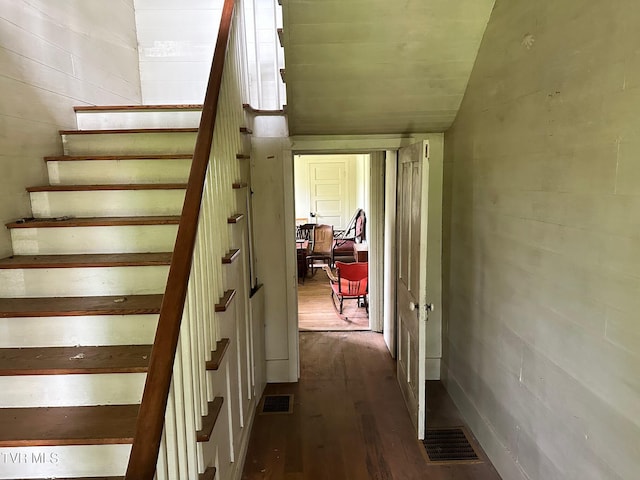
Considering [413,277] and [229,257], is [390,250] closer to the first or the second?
[413,277]

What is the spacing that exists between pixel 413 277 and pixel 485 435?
1017 millimetres

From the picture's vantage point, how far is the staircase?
1433 mm

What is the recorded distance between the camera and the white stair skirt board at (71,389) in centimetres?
155

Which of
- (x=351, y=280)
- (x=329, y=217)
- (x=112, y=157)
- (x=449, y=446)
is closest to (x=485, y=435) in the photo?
(x=449, y=446)

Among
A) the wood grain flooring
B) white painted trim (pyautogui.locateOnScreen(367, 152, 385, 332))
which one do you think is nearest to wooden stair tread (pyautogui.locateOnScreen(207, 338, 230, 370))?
white painted trim (pyautogui.locateOnScreen(367, 152, 385, 332))

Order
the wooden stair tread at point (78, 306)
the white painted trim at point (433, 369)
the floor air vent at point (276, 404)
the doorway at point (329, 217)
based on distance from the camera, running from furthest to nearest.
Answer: the doorway at point (329, 217) → the white painted trim at point (433, 369) → the floor air vent at point (276, 404) → the wooden stair tread at point (78, 306)

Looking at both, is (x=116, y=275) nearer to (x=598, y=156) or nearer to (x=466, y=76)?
(x=598, y=156)

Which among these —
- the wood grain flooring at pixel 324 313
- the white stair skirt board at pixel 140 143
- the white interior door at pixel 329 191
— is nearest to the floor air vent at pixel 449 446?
the wood grain flooring at pixel 324 313

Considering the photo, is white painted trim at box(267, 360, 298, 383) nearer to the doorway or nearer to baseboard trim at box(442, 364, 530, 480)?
baseboard trim at box(442, 364, 530, 480)

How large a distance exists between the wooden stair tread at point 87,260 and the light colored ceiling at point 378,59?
1.26m

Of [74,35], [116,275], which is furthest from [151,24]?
[116,275]

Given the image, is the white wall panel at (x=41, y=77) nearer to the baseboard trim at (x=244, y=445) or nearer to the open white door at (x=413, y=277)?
the baseboard trim at (x=244, y=445)

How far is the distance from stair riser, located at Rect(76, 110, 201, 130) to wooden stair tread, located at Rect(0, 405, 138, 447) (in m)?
1.81

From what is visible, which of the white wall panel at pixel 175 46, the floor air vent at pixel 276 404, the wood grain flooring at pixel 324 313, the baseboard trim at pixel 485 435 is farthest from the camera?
the wood grain flooring at pixel 324 313
